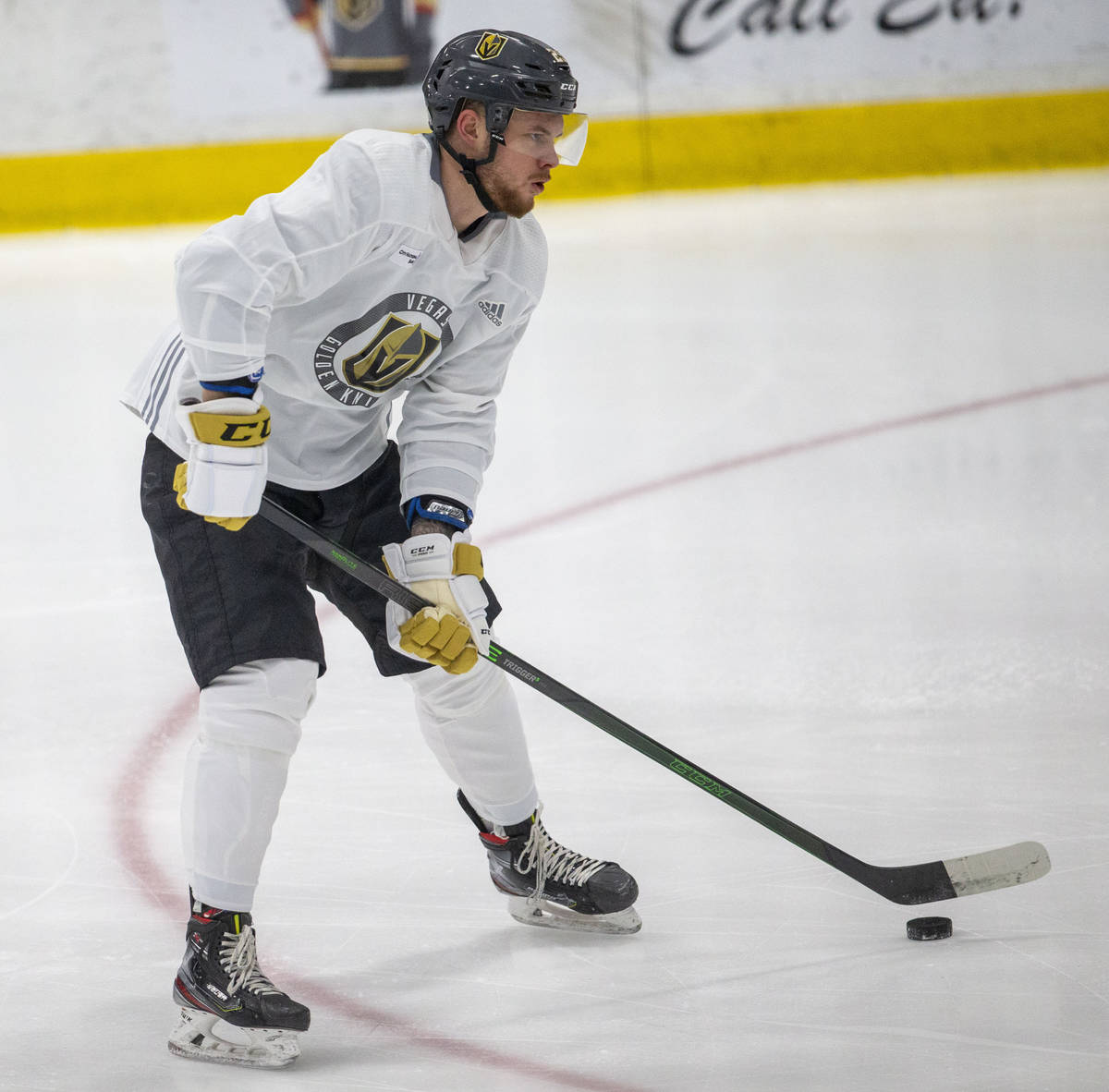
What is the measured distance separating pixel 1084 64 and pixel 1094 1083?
307 inches

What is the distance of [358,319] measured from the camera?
1889 mm

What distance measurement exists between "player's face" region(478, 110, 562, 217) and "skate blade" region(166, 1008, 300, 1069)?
3.18 ft

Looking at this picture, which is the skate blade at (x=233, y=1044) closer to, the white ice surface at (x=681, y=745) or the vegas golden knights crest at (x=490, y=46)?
the white ice surface at (x=681, y=745)

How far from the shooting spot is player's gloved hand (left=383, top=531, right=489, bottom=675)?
190cm

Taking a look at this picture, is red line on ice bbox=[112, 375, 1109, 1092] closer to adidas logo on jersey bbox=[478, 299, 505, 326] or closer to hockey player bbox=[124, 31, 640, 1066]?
hockey player bbox=[124, 31, 640, 1066]

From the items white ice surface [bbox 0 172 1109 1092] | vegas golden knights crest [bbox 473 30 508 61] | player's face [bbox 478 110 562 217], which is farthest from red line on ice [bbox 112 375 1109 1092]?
vegas golden knights crest [bbox 473 30 508 61]

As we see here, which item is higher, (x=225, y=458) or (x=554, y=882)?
(x=225, y=458)

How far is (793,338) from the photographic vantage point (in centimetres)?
555

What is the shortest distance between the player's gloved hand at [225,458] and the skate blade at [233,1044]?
1.80 ft

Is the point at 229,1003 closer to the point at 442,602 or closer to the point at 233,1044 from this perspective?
the point at 233,1044

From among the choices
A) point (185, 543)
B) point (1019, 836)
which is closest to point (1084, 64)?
point (1019, 836)

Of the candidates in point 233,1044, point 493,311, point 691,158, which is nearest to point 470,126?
point 493,311

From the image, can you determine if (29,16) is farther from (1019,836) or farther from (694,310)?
(1019,836)

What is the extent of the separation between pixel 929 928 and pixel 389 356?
96 centimetres
